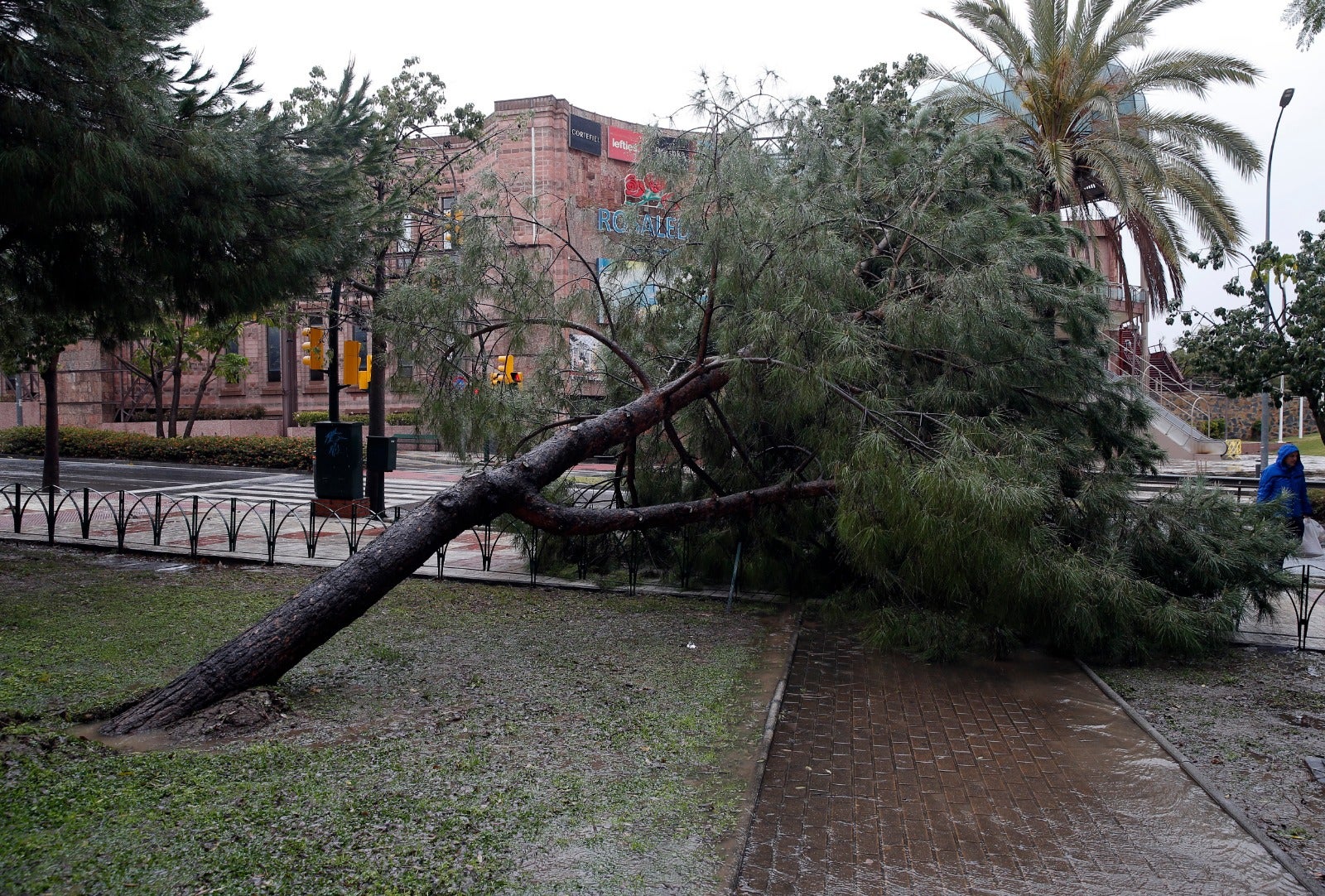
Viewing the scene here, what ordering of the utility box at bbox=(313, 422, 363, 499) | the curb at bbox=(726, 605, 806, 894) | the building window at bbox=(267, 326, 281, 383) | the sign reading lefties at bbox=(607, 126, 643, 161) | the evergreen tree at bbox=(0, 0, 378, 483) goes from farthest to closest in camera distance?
the building window at bbox=(267, 326, 281, 383), the sign reading lefties at bbox=(607, 126, 643, 161), the utility box at bbox=(313, 422, 363, 499), the evergreen tree at bbox=(0, 0, 378, 483), the curb at bbox=(726, 605, 806, 894)

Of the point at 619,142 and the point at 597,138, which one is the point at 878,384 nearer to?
the point at 597,138

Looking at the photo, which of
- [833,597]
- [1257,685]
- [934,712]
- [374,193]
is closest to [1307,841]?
[934,712]

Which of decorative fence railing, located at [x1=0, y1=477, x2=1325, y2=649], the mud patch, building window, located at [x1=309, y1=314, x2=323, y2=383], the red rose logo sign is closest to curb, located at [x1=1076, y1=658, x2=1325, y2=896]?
decorative fence railing, located at [x1=0, y1=477, x2=1325, y2=649]

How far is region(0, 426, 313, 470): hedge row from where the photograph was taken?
28359mm

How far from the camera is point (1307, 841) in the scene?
15.3ft

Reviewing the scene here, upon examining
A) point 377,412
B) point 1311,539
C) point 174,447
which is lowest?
point 174,447

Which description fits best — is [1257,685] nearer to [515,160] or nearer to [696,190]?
[696,190]

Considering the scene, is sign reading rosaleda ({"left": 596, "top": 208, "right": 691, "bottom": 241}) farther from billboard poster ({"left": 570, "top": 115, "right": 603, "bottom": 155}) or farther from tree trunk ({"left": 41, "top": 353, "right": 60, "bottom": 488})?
billboard poster ({"left": 570, "top": 115, "right": 603, "bottom": 155})

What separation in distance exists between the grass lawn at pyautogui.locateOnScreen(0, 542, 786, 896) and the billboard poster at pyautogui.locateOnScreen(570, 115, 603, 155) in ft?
116

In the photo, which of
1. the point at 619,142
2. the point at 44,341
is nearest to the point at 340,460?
the point at 44,341

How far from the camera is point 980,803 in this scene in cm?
505

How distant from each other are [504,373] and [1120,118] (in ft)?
42.9

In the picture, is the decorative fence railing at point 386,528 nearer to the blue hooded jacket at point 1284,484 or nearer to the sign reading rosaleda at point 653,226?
the sign reading rosaleda at point 653,226

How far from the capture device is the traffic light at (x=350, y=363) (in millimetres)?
17141
